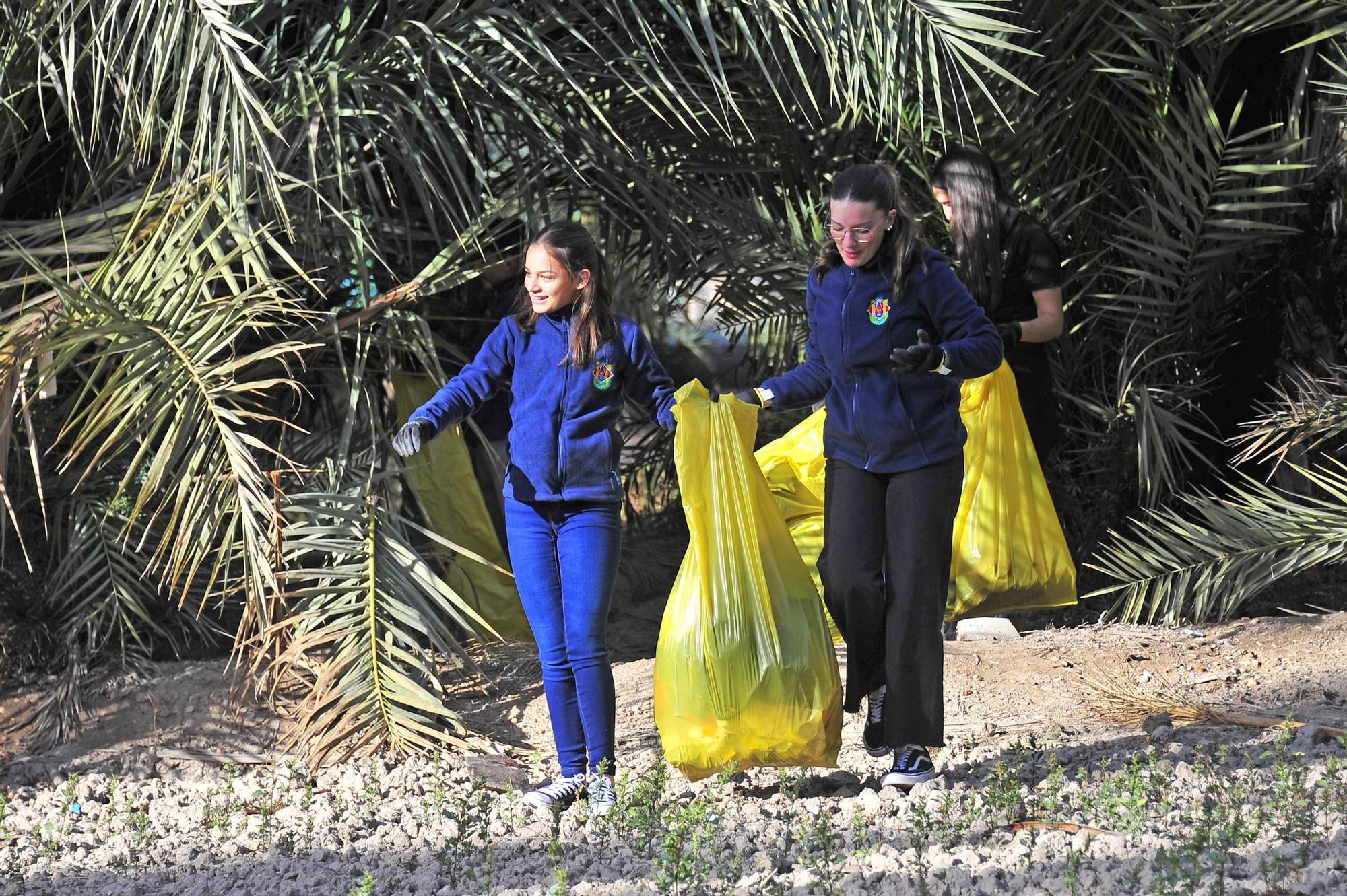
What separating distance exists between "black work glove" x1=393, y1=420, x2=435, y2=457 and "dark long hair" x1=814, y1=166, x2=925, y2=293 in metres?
1.08

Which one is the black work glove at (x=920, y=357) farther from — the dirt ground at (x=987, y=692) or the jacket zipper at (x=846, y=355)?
the dirt ground at (x=987, y=692)

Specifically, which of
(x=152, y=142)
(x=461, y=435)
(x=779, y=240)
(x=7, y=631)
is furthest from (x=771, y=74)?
(x=7, y=631)

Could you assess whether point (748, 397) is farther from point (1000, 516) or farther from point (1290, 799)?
point (1290, 799)

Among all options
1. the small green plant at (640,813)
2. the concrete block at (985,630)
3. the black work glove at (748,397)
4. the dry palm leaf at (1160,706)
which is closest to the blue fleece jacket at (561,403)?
the black work glove at (748,397)

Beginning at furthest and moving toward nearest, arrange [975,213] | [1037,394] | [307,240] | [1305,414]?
[1305,414]
[307,240]
[1037,394]
[975,213]

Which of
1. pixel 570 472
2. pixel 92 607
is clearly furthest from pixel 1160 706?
pixel 92 607

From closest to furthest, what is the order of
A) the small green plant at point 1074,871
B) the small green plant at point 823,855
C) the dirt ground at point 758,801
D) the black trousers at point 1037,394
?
1. the small green plant at point 1074,871
2. the small green plant at point 823,855
3. the dirt ground at point 758,801
4. the black trousers at point 1037,394

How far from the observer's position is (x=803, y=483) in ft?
15.7

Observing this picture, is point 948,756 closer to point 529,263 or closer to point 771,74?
point 529,263

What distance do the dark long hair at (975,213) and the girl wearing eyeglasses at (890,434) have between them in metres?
0.93

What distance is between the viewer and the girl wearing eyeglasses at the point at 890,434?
3.41 m

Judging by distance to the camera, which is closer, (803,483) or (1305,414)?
(803,483)

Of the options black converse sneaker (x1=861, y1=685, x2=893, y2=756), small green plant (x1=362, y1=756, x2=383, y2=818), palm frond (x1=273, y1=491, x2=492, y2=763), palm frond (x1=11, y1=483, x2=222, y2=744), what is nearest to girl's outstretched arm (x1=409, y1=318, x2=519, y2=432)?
palm frond (x1=273, y1=491, x2=492, y2=763)

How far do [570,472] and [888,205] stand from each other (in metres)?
0.96
